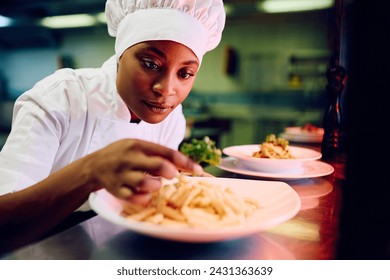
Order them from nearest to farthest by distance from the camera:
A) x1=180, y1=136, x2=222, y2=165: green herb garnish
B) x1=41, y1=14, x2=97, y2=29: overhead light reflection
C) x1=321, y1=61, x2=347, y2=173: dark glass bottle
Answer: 1. x1=180, y1=136, x2=222, y2=165: green herb garnish
2. x1=321, y1=61, x2=347, y2=173: dark glass bottle
3. x1=41, y1=14, x2=97, y2=29: overhead light reflection

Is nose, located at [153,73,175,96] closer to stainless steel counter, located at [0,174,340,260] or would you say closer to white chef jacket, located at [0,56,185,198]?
white chef jacket, located at [0,56,185,198]

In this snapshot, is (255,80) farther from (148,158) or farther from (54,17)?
(148,158)

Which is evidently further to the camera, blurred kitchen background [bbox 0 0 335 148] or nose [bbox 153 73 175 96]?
blurred kitchen background [bbox 0 0 335 148]

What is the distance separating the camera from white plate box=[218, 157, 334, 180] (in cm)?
105

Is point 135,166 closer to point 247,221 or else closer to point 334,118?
point 247,221

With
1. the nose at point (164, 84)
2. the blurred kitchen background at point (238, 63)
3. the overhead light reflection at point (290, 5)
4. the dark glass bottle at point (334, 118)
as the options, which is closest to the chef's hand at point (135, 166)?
the nose at point (164, 84)

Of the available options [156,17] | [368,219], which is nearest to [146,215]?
[368,219]

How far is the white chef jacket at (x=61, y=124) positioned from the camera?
99 cm

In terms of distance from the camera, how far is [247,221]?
1.95 ft

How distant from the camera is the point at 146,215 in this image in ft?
1.88

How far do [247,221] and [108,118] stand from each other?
810 millimetres

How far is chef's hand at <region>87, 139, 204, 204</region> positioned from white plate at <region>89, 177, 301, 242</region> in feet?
0.14

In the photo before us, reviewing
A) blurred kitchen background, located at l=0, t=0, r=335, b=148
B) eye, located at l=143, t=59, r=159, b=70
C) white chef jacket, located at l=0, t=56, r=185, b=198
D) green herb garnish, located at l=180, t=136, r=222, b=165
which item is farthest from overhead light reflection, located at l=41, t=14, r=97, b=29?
green herb garnish, located at l=180, t=136, r=222, b=165

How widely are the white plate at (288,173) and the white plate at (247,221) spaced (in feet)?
0.88
